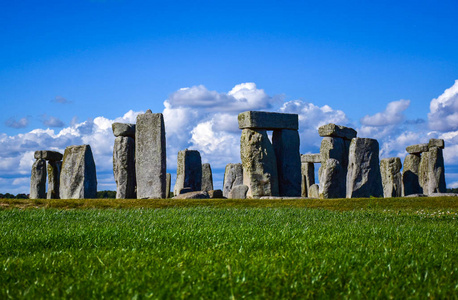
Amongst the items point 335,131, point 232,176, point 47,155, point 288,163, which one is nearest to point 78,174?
point 47,155

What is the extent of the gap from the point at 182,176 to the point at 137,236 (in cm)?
1983

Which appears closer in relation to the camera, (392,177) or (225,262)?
(225,262)

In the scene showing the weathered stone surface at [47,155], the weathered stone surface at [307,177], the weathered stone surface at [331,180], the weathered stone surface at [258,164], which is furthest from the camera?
the weathered stone surface at [307,177]

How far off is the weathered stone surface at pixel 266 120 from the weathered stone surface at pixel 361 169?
3.09 meters

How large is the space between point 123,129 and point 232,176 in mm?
11596

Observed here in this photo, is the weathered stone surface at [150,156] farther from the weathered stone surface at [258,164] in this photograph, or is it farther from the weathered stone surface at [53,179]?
the weathered stone surface at [53,179]

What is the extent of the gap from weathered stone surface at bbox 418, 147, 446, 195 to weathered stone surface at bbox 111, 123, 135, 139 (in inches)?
721

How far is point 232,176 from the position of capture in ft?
110

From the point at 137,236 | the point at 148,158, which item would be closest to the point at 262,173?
the point at 148,158

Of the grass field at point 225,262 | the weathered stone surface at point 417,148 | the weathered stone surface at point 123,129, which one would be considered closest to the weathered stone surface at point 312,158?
the weathered stone surface at point 417,148

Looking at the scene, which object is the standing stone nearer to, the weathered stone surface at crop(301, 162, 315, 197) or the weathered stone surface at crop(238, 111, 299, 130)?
the weathered stone surface at crop(301, 162, 315, 197)

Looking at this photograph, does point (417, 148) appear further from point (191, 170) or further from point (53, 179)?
point (53, 179)

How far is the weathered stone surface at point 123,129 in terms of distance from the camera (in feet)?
77.5

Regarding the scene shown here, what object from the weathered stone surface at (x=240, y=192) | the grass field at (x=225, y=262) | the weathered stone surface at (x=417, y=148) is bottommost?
the grass field at (x=225, y=262)
